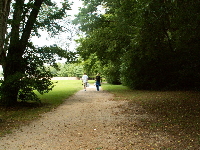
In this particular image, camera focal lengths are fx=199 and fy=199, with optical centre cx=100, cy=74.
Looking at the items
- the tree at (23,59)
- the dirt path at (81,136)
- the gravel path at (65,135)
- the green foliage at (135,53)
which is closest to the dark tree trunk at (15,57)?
the tree at (23,59)

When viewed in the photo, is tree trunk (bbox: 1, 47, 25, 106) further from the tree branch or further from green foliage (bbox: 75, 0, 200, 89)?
green foliage (bbox: 75, 0, 200, 89)

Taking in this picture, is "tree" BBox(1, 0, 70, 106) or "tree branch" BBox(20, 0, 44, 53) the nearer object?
"tree" BBox(1, 0, 70, 106)

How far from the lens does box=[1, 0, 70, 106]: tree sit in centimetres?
1001

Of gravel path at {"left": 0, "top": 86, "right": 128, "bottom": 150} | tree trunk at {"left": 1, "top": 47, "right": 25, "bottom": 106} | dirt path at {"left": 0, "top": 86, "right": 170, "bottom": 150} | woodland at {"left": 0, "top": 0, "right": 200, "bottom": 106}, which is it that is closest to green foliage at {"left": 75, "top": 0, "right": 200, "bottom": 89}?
woodland at {"left": 0, "top": 0, "right": 200, "bottom": 106}

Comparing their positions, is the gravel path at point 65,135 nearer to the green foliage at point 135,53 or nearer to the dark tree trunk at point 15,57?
the dark tree trunk at point 15,57

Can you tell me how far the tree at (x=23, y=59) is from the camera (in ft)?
32.8

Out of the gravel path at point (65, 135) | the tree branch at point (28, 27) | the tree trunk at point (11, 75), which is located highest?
the tree branch at point (28, 27)

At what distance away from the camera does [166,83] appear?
2003 centimetres

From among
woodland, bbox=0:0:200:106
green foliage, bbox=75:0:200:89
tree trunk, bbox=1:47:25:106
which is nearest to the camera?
woodland, bbox=0:0:200:106

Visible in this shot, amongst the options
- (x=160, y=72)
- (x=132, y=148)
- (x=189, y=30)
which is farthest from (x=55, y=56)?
(x=160, y=72)

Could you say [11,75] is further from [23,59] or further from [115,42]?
[115,42]

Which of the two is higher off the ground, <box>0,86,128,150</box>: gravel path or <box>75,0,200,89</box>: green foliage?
<box>75,0,200,89</box>: green foliage

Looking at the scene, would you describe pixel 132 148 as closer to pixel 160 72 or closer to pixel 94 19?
pixel 160 72

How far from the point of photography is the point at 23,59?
35.7 feet
